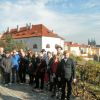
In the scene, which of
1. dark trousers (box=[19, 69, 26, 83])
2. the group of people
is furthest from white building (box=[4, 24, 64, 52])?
the group of people

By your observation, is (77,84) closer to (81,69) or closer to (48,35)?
(81,69)

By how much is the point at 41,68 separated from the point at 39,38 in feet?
208

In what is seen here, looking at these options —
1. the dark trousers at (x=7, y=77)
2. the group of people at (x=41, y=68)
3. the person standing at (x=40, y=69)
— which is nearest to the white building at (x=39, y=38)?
the group of people at (x=41, y=68)

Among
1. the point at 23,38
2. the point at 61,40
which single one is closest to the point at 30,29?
the point at 23,38

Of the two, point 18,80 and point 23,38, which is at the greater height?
point 23,38

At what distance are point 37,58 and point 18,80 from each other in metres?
2.93

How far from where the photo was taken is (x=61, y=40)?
81250 mm

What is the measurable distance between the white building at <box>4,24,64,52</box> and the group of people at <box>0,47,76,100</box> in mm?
58964

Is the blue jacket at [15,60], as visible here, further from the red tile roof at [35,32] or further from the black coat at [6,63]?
the red tile roof at [35,32]

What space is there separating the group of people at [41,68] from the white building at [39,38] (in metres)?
59.0

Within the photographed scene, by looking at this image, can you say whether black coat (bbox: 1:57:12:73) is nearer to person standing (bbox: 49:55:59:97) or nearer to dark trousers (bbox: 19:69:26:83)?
dark trousers (bbox: 19:69:26:83)

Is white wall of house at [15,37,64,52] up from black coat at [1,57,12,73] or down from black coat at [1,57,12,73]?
up

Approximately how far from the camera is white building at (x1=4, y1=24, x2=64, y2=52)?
253 feet

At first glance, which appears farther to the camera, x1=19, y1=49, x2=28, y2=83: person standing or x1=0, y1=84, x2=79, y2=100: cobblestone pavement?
x1=19, y1=49, x2=28, y2=83: person standing
